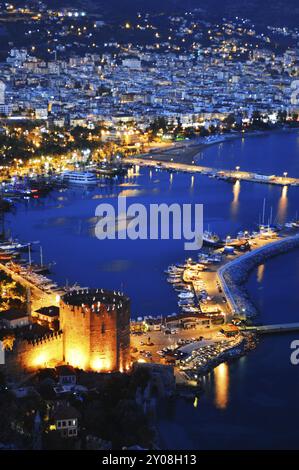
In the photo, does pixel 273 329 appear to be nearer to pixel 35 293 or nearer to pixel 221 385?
pixel 221 385

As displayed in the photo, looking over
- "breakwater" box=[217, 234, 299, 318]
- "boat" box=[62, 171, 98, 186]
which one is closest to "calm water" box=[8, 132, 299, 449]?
"breakwater" box=[217, 234, 299, 318]

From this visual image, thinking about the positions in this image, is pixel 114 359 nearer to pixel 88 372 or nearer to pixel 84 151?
pixel 88 372

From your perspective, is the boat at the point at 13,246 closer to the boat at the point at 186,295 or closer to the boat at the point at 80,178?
the boat at the point at 186,295

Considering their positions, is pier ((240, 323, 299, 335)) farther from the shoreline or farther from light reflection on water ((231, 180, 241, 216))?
the shoreline

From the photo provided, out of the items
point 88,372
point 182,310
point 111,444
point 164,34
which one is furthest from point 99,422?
point 164,34

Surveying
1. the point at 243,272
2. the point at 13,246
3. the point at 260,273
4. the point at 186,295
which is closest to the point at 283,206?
the point at 260,273
